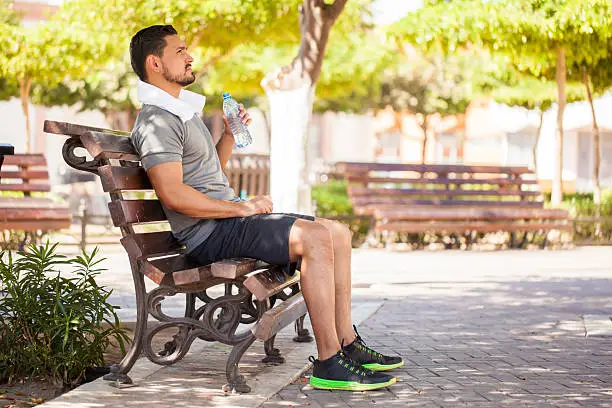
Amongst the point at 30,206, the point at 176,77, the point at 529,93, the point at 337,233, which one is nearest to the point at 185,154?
the point at 176,77

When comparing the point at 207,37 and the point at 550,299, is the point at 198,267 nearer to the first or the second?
the point at 550,299

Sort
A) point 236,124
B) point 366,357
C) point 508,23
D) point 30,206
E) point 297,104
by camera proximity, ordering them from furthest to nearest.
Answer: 1. point 508,23
2. point 297,104
3. point 30,206
4. point 236,124
5. point 366,357

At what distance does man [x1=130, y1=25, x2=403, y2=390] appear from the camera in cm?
461

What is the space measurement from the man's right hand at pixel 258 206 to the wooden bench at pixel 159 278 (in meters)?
0.23

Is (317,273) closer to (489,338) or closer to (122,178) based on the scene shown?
(122,178)

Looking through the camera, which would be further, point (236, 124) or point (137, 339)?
point (236, 124)

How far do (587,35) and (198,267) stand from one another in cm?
1067

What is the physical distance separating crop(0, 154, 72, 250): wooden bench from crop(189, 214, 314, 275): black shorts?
6363 millimetres

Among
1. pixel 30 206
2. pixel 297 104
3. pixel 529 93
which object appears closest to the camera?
pixel 30 206

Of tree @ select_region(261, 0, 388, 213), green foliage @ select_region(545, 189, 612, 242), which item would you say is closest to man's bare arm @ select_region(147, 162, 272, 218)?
tree @ select_region(261, 0, 388, 213)

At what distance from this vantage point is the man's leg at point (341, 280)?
4.88m

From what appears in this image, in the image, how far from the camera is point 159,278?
15.2ft

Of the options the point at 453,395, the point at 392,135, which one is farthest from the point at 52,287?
the point at 392,135

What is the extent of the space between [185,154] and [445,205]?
376 inches
